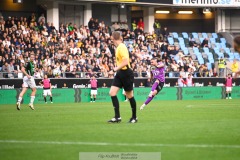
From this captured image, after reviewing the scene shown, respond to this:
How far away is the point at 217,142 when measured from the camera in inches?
503

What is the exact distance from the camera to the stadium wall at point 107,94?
38531 millimetres

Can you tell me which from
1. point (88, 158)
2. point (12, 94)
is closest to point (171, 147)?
point (88, 158)

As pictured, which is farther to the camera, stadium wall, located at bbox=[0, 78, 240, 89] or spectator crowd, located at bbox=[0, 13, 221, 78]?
spectator crowd, located at bbox=[0, 13, 221, 78]

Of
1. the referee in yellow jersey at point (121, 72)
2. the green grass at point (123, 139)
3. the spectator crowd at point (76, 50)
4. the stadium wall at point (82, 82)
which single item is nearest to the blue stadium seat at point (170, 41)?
the spectator crowd at point (76, 50)

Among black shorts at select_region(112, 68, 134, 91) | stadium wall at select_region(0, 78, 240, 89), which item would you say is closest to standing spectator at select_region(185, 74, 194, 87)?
stadium wall at select_region(0, 78, 240, 89)

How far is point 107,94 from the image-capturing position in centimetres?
4362

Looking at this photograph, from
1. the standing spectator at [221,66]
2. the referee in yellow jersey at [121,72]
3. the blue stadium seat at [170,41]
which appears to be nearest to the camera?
the referee in yellow jersey at [121,72]

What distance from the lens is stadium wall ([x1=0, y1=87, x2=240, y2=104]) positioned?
1517 inches

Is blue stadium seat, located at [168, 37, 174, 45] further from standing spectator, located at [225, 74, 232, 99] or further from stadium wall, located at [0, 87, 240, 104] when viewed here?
standing spectator, located at [225, 74, 232, 99]

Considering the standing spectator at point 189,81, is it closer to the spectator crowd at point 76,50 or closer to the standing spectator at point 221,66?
the spectator crowd at point 76,50

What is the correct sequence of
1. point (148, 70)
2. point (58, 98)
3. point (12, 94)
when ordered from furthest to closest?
point (148, 70), point (58, 98), point (12, 94)

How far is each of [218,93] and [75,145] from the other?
3582cm

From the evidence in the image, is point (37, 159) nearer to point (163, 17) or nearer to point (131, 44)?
point (131, 44)

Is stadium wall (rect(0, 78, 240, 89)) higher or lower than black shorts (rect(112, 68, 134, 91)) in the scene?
lower
